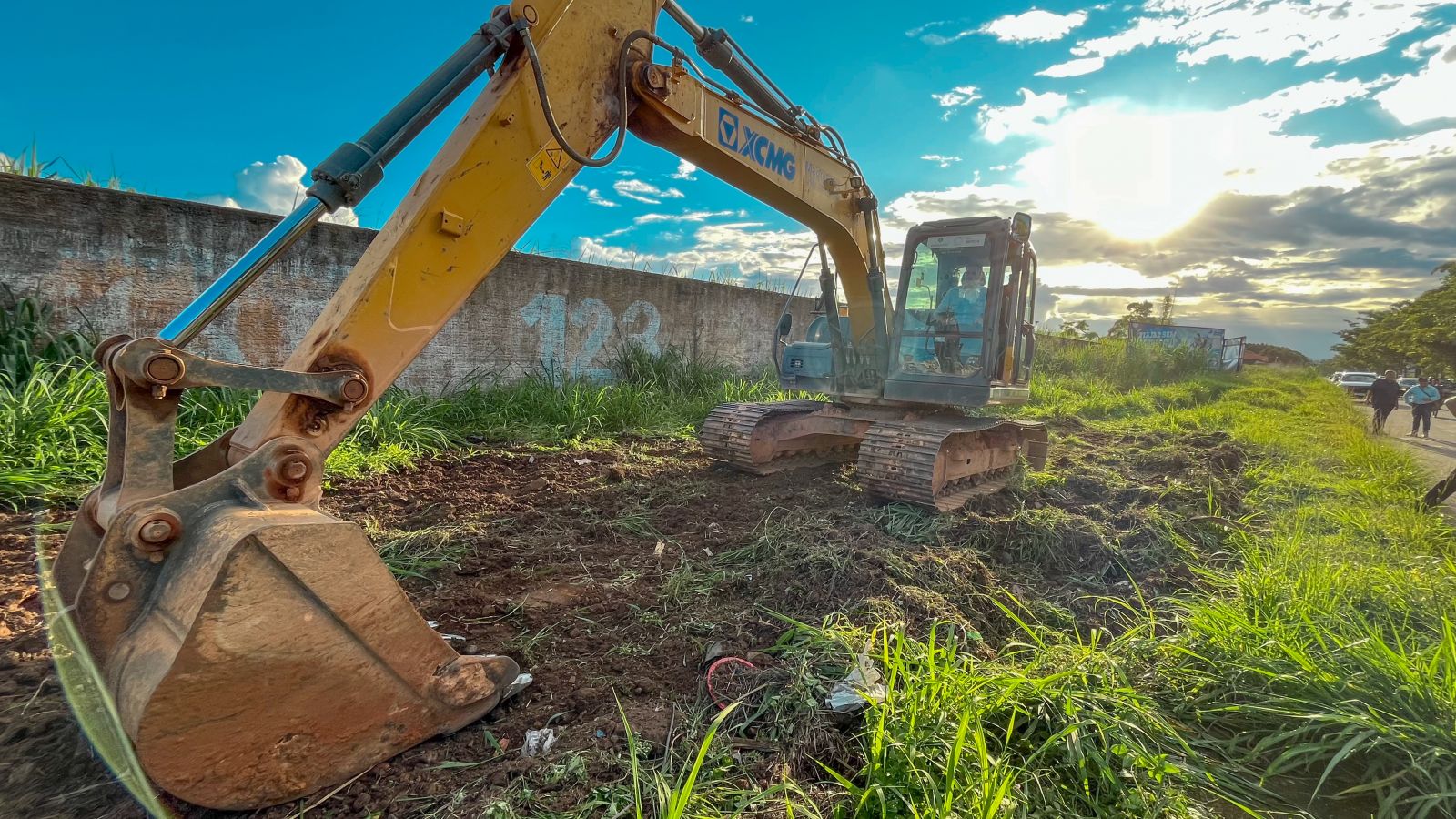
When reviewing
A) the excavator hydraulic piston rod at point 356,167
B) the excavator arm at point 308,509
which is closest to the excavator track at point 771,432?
the excavator arm at point 308,509

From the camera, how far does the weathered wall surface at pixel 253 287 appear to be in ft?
16.5

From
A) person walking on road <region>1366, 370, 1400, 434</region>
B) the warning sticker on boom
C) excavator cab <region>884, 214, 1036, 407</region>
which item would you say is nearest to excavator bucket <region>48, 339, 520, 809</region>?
the warning sticker on boom

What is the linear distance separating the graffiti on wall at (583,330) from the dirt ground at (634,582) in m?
2.59

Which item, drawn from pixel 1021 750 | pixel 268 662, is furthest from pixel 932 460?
Answer: pixel 268 662

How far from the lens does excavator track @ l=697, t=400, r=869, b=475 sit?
5.58 m

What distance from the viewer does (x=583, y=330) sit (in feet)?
29.1

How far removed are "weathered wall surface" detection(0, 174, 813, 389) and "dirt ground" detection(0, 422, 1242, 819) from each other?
7.44 feet

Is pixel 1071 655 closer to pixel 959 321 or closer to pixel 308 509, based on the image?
pixel 308 509

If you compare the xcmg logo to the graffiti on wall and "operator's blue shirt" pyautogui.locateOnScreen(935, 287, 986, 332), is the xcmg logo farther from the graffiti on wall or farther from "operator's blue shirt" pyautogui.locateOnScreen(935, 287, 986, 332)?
the graffiti on wall

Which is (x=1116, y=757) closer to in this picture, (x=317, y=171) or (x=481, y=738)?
(x=481, y=738)

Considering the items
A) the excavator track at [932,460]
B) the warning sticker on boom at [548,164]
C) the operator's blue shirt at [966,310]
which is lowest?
the excavator track at [932,460]

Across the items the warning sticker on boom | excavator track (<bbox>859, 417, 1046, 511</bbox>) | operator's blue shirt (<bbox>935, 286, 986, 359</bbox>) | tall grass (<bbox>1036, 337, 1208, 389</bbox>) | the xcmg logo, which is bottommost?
excavator track (<bbox>859, 417, 1046, 511</bbox>)

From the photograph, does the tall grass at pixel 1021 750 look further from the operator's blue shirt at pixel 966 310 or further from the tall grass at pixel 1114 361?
the tall grass at pixel 1114 361

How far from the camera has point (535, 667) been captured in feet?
7.59
